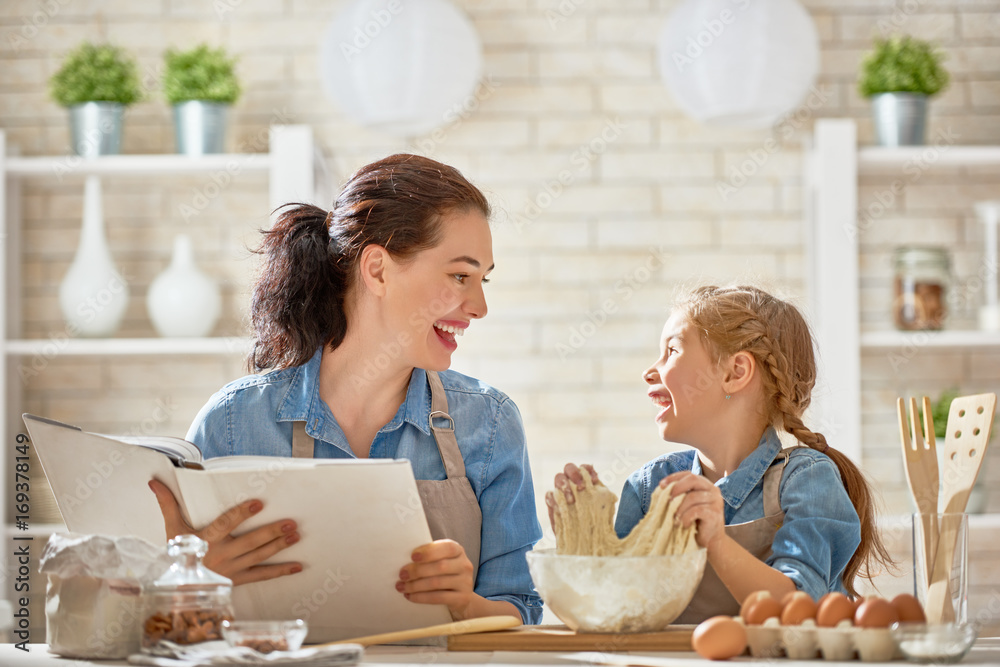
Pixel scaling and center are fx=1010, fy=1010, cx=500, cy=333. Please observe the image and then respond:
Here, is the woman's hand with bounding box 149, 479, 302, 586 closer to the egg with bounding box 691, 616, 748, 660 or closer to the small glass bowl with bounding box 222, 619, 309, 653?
the small glass bowl with bounding box 222, 619, 309, 653

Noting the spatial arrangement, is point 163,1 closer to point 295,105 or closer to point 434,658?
point 295,105

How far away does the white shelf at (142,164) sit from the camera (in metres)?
3.08

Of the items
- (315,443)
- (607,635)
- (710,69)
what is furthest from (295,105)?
(607,635)

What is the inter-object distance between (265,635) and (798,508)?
2.73 ft

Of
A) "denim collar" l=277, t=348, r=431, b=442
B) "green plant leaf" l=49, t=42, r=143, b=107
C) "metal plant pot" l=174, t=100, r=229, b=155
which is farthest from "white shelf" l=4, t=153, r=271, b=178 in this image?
"denim collar" l=277, t=348, r=431, b=442

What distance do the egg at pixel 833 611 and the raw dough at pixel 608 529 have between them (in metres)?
0.18

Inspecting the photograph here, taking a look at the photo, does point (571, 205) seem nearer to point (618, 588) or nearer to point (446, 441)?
point (446, 441)

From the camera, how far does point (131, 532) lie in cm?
135

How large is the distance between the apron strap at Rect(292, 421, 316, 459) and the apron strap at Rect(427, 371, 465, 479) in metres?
Answer: 0.21

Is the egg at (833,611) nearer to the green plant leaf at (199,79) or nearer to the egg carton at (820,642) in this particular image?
the egg carton at (820,642)

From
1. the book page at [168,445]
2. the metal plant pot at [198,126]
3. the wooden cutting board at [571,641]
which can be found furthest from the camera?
the metal plant pot at [198,126]

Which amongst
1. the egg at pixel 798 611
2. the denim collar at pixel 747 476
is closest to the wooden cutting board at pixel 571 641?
the egg at pixel 798 611

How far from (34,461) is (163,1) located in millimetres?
1584

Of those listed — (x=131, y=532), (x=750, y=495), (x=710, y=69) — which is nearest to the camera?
(x=131, y=532)
